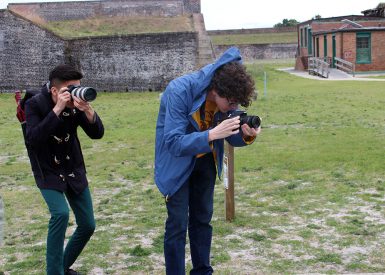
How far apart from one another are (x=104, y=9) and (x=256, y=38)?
24.8 meters

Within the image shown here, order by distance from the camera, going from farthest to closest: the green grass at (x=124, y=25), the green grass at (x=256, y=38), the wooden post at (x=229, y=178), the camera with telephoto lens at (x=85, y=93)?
1. the green grass at (x=256, y=38)
2. the green grass at (x=124, y=25)
3. the wooden post at (x=229, y=178)
4. the camera with telephoto lens at (x=85, y=93)

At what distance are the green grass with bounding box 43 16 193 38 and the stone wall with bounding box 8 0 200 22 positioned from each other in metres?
1.08

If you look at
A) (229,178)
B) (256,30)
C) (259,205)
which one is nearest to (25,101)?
(229,178)

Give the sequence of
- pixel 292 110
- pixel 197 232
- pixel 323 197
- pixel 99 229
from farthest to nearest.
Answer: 1. pixel 292 110
2. pixel 323 197
3. pixel 99 229
4. pixel 197 232

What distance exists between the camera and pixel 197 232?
404 cm

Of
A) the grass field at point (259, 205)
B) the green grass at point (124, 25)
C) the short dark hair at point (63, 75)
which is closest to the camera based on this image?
the short dark hair at point (63, 75)

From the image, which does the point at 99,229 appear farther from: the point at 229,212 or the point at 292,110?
the point at 292,110

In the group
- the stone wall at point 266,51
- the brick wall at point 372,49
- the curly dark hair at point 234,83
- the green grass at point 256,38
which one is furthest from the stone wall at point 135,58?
the green grass at point 256,38

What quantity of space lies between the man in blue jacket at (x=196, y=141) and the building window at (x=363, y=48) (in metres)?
31.3

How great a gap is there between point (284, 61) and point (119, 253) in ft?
158

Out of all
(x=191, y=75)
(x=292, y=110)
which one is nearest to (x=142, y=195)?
(x=191, y=75)

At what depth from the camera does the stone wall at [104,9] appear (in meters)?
35.9

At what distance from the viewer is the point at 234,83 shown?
339 centimetres

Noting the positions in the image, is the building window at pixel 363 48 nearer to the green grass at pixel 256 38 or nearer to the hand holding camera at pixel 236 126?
the green grass at pixel 256 38
